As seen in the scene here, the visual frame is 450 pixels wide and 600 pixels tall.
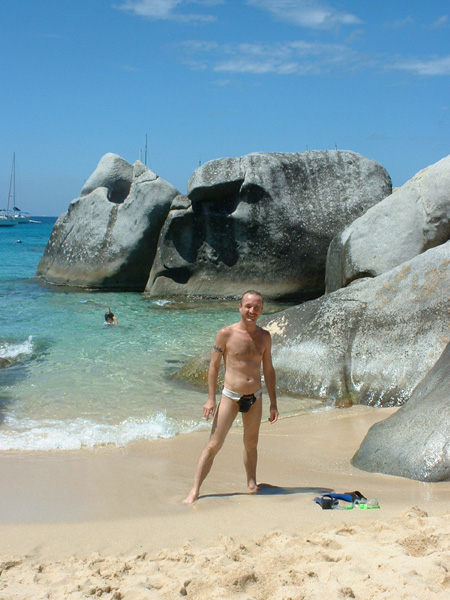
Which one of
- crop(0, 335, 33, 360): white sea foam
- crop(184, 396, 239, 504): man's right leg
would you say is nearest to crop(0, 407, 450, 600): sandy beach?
crop(184, 396, 239, 504): man's right leg

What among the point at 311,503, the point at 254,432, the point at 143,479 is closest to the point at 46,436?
the point at 143,479

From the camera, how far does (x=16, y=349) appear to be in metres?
10.5

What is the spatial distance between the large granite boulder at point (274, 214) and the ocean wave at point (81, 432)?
854 centimetres

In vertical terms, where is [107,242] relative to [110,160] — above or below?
below

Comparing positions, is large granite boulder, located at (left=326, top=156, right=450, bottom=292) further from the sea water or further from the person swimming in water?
the person swimming in water

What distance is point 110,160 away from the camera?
18.4 meters

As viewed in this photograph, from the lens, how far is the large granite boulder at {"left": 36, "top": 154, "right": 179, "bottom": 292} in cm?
1691

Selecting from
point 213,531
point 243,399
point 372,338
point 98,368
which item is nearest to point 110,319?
point 98,368

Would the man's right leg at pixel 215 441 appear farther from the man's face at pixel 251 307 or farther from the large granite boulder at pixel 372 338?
the large granite boulder at pixel 372 338

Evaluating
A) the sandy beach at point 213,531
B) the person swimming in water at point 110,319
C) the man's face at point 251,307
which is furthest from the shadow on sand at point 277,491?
the person swimming in water at point 110,319

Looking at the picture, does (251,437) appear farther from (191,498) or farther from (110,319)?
(110,319)

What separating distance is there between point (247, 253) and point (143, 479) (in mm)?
10681

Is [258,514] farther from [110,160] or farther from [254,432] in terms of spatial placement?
[110,160]

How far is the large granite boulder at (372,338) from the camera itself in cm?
721
